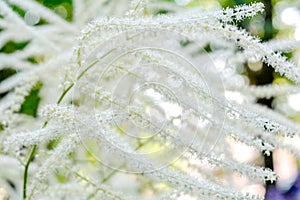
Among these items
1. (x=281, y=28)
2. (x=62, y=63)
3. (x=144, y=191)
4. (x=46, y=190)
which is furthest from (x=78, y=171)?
(x=281, y=28)

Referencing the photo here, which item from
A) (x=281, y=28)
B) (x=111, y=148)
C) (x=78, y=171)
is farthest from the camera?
(x=281, y=28)

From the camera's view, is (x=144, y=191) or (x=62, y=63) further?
(x=144, y=191)

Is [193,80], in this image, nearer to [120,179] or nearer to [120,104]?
[120,104]

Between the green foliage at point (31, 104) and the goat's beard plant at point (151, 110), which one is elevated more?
the green foliage at point (31, 104)

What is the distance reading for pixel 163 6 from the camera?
1148 mm

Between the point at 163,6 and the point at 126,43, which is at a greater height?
the point at 163,6

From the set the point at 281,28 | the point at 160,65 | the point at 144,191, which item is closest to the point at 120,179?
the point at 144,191

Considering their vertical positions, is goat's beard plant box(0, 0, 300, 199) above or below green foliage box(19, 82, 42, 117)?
below

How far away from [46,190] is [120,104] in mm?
153

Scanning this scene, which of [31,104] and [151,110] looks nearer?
[151,110]

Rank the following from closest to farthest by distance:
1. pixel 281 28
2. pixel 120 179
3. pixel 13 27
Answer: pixel 13 27
pixel 120 179
pixel 281 28

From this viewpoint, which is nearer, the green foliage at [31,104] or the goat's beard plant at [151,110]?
the goat's beard plant at [151,110]

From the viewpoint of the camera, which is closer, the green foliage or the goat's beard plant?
the goat's beard plant

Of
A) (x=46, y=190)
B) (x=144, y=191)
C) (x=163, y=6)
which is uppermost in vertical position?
(x=163, y=6)
